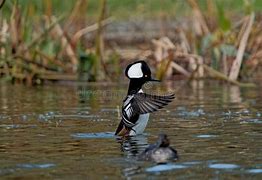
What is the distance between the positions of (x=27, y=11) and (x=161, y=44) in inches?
97.2

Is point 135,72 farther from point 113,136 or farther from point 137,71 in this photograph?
point 113,136

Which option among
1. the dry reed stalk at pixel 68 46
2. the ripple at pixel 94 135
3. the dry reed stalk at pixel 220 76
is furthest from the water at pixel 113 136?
the dry reed stalk at pixel 68 46

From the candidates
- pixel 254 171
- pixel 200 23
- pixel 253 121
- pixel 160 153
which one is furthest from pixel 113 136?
pixel 200 23

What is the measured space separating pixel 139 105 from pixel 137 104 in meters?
0.03

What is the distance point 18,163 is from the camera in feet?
25.5

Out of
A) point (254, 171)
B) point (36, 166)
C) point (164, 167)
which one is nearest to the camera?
point (254, 171)

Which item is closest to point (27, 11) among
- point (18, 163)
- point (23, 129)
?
point (23, 129)

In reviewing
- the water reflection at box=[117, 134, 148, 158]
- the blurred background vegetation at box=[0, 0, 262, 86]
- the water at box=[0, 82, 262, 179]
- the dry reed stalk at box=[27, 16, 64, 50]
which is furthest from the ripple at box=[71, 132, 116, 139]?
the dry reed stalk at box=[27, 16, 64, 50]

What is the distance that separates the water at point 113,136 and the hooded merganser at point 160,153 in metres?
0.08

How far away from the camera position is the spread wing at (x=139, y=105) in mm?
9484

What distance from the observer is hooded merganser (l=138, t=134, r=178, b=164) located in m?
7.64

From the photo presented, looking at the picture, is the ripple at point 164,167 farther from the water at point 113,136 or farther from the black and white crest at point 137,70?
the black and white crest at point 137,70

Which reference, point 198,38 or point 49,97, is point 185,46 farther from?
point 49,97

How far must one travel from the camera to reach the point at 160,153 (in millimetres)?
7648
